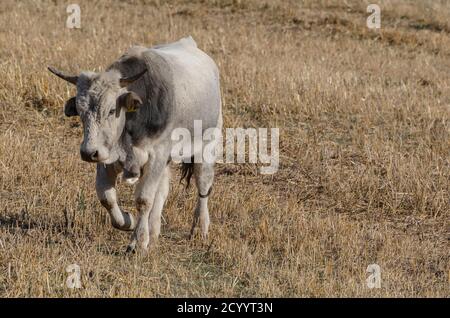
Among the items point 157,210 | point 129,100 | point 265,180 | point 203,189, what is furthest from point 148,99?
point 265,180

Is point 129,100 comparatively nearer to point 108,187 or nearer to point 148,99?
point 148,99

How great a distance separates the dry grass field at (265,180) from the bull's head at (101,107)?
2.93 feet

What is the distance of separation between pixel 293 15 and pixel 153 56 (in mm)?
12817

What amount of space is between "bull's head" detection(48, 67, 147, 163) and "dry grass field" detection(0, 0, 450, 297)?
892 millimetres

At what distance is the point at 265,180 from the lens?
9.43 meters

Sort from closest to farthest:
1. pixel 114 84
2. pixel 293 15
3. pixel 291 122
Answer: pixel 114 84
pixel 291 122
pixel 293 15

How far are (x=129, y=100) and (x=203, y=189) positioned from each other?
1.70m

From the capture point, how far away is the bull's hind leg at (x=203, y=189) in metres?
7.60

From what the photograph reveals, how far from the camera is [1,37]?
13852 millimetres

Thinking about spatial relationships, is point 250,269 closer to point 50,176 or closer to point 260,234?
point 260,234

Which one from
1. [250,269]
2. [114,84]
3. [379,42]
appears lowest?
[379,42]

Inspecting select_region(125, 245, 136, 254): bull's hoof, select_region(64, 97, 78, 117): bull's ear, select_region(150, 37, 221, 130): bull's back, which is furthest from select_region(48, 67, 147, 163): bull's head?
select_region(125, 245, 136, 254): bull's hoof

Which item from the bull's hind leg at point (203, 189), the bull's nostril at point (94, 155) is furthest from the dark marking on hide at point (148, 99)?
the bull's hind leg at point (203, 189)
